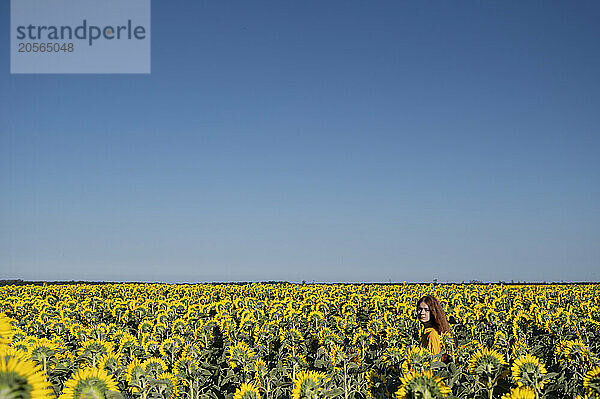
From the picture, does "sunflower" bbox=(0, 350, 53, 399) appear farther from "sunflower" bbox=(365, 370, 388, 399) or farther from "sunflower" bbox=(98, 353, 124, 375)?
"sunflower" bbox=(98, 353, 124, 375)

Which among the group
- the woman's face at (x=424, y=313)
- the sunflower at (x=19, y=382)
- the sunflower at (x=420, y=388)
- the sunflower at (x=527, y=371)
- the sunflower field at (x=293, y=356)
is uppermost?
the sunflower at (x=19, y=382)

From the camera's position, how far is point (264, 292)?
102 feet

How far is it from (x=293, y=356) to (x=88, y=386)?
7277 millimetres

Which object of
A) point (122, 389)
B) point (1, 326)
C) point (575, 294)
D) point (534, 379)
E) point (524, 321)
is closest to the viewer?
point (1, 326)

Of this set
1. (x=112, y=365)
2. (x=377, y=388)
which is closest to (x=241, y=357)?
(x=112, y=365)

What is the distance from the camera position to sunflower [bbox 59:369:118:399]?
238cm

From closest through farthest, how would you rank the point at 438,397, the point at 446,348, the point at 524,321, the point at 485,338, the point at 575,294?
the point at 438,397 < the point at 446,348 < the point at 485,338 < the point at 524,321 < the point at 575,294

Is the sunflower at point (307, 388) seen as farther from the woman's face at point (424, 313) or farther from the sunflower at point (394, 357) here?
the woman's face at point (424, 313)

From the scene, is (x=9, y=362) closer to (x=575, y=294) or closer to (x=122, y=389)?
(x=122, y=389)

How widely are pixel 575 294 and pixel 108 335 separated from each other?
20229 millimetres

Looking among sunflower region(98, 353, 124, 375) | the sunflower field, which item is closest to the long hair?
the sunflower field

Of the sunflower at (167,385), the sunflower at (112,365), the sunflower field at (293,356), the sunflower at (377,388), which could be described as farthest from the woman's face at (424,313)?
the sunflower at (112,365)

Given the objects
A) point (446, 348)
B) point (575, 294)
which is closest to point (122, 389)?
point (446, 348)

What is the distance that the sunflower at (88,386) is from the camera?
2375 millimetres
